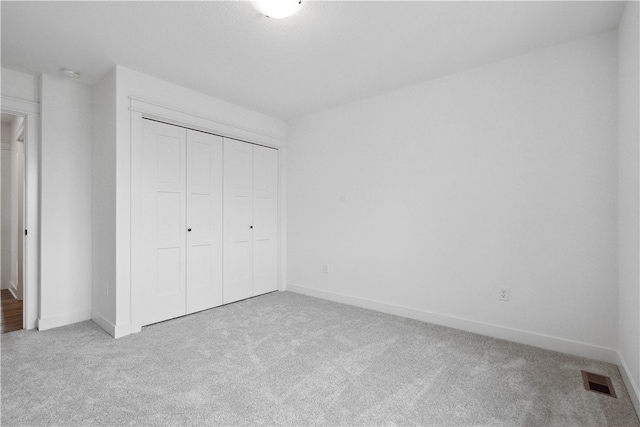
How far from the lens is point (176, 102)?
323cm

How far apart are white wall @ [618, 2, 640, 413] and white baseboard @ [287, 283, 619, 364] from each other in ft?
0.61

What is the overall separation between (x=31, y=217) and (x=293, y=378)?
9.89 feet

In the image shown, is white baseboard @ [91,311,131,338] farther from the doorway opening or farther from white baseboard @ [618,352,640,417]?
white baseboard @ [618,352,640,417]

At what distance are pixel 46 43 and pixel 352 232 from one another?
3311mm

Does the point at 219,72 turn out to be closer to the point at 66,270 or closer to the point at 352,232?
the point at 352,232

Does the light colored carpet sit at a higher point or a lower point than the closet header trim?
lower

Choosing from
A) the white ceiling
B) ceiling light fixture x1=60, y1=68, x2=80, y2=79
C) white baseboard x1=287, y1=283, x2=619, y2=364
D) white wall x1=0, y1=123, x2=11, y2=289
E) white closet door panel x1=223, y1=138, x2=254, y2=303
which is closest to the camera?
the white ceiling

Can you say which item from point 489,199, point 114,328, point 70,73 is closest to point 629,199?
point 489,199

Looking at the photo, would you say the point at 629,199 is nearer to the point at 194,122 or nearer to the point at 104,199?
the point at 194,122

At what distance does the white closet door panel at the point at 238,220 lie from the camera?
380 cm

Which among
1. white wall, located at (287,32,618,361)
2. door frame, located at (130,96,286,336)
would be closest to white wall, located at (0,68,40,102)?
door frame, located at (130,96,286,336)

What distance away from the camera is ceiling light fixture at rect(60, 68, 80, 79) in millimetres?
2865

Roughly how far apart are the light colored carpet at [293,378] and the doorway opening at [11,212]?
2.07 metres

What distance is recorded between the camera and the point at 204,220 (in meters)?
3.55
